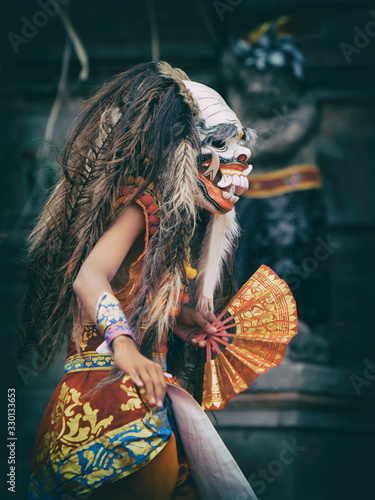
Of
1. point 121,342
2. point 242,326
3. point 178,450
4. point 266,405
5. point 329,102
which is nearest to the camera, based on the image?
point 121,342

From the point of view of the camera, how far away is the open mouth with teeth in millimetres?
1761

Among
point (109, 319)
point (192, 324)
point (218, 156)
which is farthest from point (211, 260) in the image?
point (109, 319)

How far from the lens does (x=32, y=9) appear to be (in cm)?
379

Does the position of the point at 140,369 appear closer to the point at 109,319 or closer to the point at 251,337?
the point at 109,319

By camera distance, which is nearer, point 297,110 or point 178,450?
point 178,450

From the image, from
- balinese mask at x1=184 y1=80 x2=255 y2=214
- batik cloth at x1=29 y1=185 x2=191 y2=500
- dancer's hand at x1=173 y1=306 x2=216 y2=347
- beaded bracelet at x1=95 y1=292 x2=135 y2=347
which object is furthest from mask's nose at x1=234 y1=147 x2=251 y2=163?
beaded bracelet at x1=95 y1=292 x2=135 y2=347

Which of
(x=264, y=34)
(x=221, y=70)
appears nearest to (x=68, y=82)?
(x=221, y=70)

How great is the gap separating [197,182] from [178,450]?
0.71 m

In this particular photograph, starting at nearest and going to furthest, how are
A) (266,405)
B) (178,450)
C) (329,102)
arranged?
(178,450), (266,405), (329,102)

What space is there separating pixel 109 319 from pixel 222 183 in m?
0.52

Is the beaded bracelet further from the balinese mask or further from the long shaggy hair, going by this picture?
the balinese mask

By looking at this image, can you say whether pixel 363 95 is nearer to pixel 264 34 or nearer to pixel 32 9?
pixel 264 34

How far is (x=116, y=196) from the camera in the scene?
169cm

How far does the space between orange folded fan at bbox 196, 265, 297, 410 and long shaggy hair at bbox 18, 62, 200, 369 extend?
244mm
